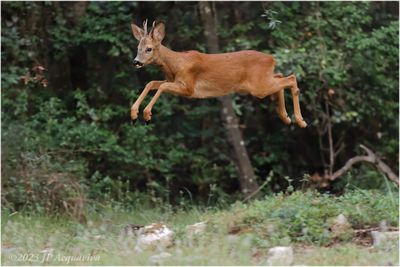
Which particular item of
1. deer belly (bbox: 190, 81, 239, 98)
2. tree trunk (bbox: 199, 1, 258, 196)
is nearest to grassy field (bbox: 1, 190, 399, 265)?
deer belly (bbox: 190, 81, 239, 98)

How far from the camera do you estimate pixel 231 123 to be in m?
13.2

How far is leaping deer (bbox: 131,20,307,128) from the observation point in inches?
291

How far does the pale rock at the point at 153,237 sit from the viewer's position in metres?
7.17

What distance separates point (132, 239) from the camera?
7324mm

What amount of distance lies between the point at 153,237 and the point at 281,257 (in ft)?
4.10

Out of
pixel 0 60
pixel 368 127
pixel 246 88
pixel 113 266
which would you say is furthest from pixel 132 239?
pixel 368 127

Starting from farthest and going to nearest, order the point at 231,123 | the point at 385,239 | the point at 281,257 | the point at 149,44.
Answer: the point at 231,123 → the point at 149,44 → the point at 385,239 → the point at 281,257

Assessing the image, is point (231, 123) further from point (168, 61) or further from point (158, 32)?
point (158, 32)

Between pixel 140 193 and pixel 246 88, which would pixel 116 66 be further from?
pixel 246 88

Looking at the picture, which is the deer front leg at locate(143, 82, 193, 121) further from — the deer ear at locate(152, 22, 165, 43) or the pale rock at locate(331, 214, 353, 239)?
the pale rock at locate(331, 214, 353, 239)

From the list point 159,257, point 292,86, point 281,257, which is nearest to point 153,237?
point 159,257

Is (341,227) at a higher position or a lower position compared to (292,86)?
lower

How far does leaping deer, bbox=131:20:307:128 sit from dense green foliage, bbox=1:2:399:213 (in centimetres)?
392

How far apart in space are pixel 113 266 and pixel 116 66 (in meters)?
7.54
